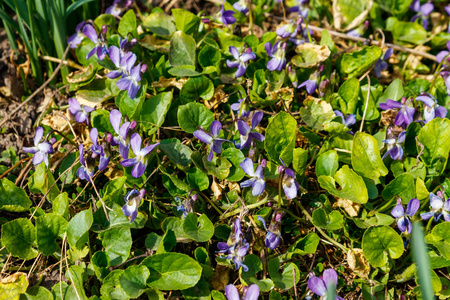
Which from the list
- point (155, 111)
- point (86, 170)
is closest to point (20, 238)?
point (86, 170)

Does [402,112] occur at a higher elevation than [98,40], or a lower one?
lower

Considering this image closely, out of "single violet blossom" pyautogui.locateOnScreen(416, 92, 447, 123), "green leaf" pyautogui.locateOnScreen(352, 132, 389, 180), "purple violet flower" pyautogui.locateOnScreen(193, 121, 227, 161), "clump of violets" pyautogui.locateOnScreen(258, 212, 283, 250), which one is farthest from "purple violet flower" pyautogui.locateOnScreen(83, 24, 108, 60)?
"single violet blossom" pyautogui.locateOnScreen(416, 92, 447, 123)

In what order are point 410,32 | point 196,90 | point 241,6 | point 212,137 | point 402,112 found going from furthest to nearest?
1. point 410,32
2. point 241,6
3. point 196,90
4. point 402,112
5. point 212,137

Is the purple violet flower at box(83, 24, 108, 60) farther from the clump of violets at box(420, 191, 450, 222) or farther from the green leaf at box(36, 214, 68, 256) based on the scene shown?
the clump of violets at box(420, 191, 450, 222)

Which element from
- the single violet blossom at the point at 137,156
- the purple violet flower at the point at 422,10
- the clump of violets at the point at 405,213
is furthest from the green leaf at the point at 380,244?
the purple violet flower at the point at 422,10

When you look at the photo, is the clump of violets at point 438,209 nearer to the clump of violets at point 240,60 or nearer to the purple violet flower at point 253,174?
the purple violet flower at point 253,174

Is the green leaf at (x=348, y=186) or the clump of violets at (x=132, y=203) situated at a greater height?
the clump of violets at (x=132, y=203)

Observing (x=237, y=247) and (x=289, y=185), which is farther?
(x=289, y=185)

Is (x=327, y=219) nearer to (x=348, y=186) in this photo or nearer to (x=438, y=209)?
(x=348, y=186)
